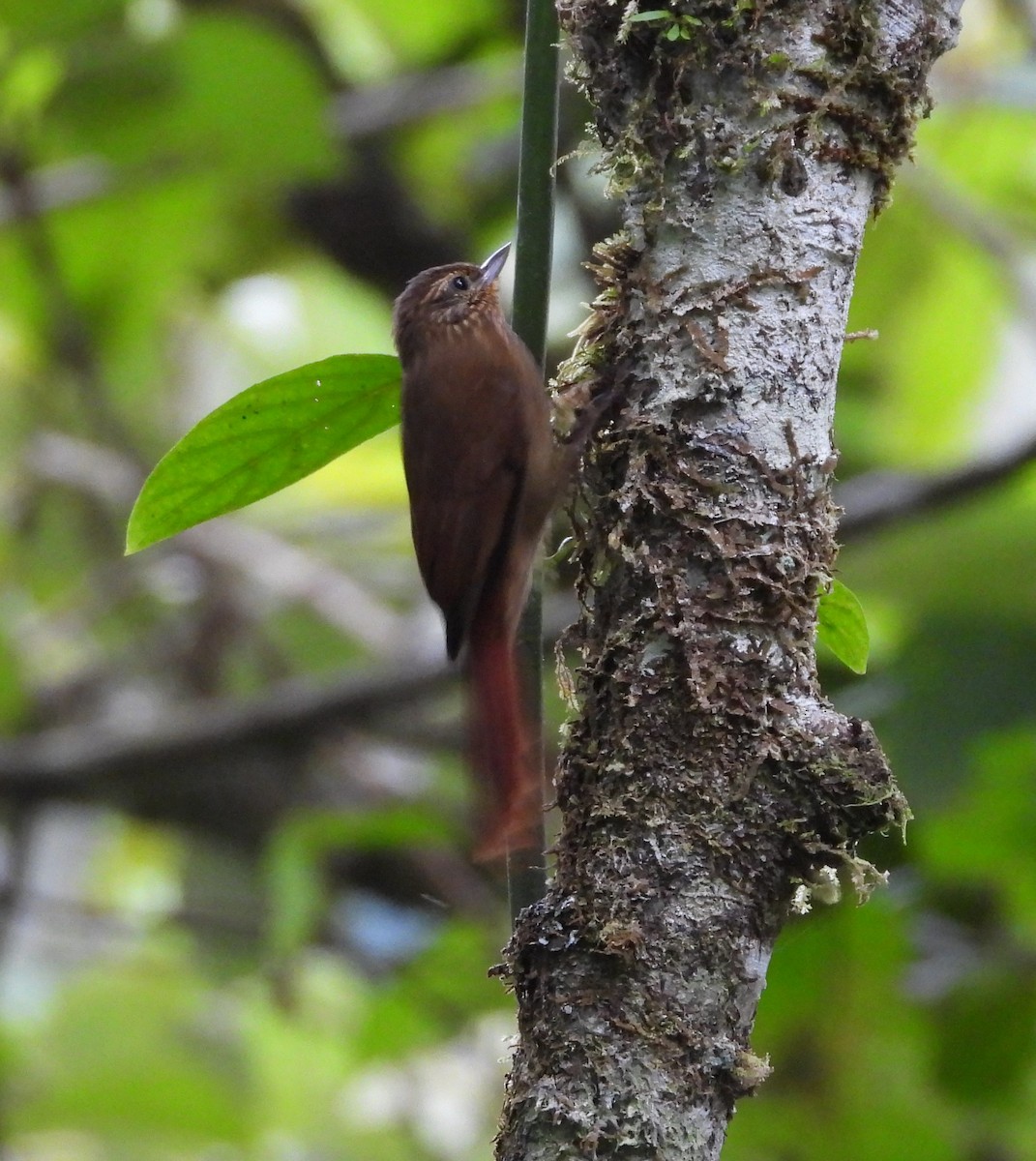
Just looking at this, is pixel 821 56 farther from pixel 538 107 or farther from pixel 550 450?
pixel 550 450

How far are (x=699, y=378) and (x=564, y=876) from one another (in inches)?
17.3

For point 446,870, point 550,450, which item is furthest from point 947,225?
point 550,450

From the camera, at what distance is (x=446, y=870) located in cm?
415

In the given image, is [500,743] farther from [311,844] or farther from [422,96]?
[422,96]

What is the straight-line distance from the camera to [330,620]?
4688mm

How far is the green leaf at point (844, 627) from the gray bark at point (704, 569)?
0.10 m

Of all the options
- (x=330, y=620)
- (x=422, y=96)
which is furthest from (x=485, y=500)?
(x=422, y=96)

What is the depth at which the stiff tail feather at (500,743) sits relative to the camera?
162cm

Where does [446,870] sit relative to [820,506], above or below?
above

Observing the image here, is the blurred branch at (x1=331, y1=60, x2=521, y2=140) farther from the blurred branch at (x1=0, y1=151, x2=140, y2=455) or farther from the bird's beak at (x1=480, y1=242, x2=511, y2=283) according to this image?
the bird's beak at (x1=480, y1=242, x2=511, y2=283)

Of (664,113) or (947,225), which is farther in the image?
(947,225)

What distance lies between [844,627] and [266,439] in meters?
0.60

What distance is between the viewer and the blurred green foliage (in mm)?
3188

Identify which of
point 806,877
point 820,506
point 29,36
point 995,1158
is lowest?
point 806,877
